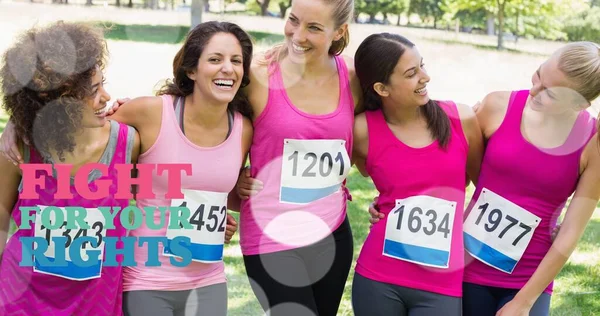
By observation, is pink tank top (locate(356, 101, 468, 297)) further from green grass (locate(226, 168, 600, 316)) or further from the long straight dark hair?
green grass (locate(226, 168, 600, 316))

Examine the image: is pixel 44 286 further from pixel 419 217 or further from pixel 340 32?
pixel 340 32

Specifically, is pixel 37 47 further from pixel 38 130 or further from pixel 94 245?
pixel 94 245

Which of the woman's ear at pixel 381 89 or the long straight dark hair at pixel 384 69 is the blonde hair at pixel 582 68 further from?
the woman's ear at pixel 381 89

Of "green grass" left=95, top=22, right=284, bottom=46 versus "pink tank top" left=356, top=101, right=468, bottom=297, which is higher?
"pink tank top" left=356, top=101, right=468, bottom=297

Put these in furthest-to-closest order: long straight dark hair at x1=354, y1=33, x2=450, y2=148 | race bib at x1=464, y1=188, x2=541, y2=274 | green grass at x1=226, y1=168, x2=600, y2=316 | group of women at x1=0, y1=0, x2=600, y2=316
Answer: green grass at x1=226, y1=168, x2=600, y2=316
long straight dark hair at x1=354, y1=33, x2=450, y2=148
race bib at x1=464, y1=188, x2=541, y2=274
group of women at x1=0, y1=0, x2=600, y2=316

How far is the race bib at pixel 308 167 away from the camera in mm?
2912

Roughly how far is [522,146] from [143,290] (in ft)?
5.02

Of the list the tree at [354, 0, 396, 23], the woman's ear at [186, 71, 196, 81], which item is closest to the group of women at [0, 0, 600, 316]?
the woman's ear at [186, 71, 196, 81]

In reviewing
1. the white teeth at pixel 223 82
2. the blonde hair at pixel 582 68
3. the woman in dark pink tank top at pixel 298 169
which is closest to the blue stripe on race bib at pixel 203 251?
the woman in dark pink tank top at pixel 298 169

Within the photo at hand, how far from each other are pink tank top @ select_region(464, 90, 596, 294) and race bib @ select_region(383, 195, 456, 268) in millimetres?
143

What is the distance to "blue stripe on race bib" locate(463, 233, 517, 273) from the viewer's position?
9.42 ft

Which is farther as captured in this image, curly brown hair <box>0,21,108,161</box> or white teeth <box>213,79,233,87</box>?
white teeth <box>213,79,233,87</box>

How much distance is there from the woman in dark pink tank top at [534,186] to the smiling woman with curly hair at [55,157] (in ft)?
4.59

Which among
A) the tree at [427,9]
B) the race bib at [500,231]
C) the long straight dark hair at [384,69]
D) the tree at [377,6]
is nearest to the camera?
the race bib at [500,231]
